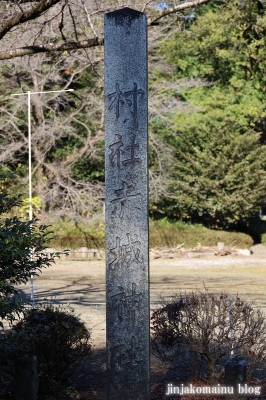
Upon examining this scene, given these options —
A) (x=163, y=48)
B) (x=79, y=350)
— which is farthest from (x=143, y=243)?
(x=163, y=48)

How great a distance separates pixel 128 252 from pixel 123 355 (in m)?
0.95

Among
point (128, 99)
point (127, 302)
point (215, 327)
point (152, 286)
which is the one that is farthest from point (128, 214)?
point (152, 286)

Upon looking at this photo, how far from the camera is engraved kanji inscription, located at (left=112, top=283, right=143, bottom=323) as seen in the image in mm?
6277

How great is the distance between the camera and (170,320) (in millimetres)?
7637

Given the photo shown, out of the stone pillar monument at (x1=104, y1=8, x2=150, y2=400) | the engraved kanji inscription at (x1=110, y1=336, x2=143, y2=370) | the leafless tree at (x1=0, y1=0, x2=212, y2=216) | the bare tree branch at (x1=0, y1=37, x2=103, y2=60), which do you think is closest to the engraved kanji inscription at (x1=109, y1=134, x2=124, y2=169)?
the stone pillar monument at (x1=104, y1=8, x2=150, y2=400)

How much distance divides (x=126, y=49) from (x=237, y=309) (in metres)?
2.98

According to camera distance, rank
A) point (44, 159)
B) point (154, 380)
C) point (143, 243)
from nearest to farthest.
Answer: point (143, 243)
point (154, 380)
point (44, 159)

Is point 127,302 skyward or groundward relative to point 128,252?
groundward

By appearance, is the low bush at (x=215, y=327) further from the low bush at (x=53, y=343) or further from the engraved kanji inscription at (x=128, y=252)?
the engraved kanji inscription at (x=128, y=252)

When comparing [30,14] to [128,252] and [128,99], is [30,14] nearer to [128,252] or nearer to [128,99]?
[128,99]

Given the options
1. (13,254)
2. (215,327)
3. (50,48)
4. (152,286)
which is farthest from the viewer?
(152,286)

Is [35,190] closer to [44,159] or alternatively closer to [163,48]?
[44,159]

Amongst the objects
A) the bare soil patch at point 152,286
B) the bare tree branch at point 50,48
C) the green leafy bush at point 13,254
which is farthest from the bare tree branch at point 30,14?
the bare soil patch at point 152,286

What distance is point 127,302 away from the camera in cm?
629
